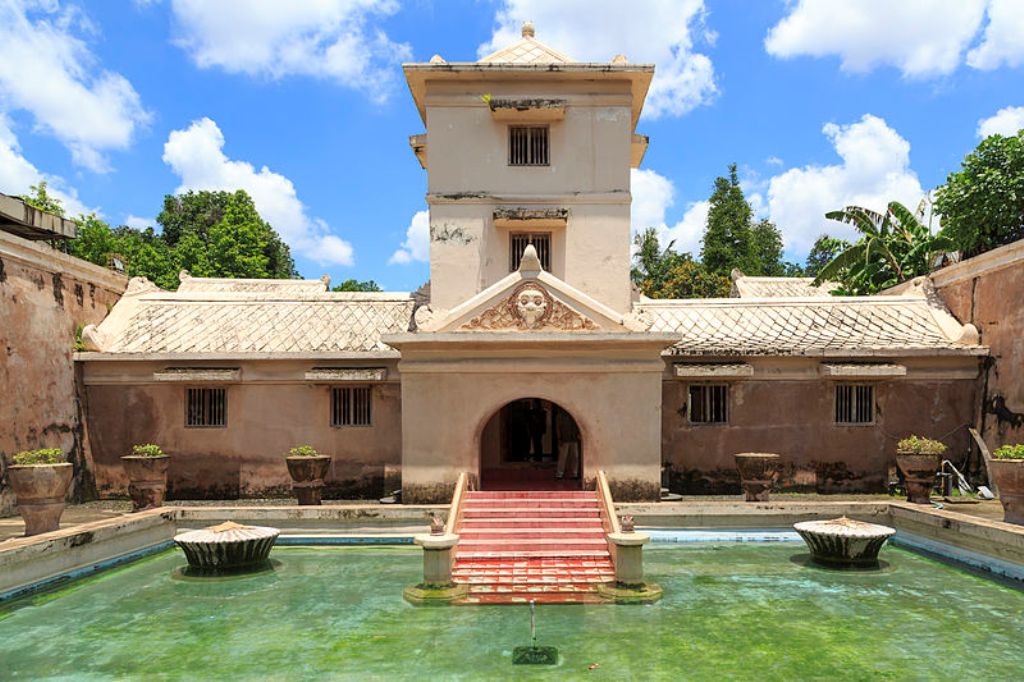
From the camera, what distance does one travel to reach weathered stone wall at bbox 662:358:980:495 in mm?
17328

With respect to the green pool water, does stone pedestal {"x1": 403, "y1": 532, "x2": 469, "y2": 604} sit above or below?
above

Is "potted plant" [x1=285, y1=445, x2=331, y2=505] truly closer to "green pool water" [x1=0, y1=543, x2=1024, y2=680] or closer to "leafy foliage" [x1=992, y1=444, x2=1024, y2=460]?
"green pool water" [x1=0, y1=543, x2=1024, y2=680]

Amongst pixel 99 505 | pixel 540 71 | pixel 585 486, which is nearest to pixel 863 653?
pixel 585 486

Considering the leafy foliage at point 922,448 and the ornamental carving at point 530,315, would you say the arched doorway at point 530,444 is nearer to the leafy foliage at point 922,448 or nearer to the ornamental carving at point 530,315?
the ornamental carving at point 530,315

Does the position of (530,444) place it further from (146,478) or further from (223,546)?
(223,546)

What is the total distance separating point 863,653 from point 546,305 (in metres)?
7.81

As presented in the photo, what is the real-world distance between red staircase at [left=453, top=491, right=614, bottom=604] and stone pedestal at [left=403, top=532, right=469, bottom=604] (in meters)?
0.24

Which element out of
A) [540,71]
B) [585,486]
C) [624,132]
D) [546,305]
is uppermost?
[540,71]

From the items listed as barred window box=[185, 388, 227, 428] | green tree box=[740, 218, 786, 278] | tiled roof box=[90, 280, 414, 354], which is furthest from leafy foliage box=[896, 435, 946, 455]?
green tree box=[740, 218, 786, 278]

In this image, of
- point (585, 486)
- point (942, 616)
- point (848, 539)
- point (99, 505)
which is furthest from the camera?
point (99, 505)

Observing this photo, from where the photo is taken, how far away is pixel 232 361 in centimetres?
1717

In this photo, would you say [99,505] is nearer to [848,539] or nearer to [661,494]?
[661,494]

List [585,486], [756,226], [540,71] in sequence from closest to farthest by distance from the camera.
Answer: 1. [585,486]
2. [540,71]
3. [756,226]

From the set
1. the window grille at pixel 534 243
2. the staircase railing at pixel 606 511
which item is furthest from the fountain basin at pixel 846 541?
the window grille at pixel 534 243
